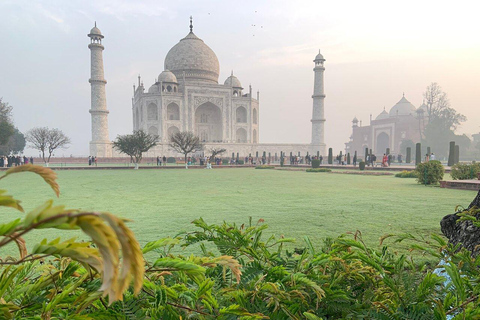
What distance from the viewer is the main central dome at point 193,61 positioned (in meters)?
40.2

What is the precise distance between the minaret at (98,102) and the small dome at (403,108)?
4195cm

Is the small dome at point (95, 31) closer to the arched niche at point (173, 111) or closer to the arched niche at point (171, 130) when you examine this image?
the arched niche at point (173, 111)

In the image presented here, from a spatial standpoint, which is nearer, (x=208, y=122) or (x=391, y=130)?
(x=208, y=122)

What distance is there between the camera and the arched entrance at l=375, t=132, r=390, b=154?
51219 millimetres

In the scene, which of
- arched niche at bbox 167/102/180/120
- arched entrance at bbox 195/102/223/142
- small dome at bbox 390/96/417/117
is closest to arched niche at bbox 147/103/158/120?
arched niche at bbox 167/102/180/120

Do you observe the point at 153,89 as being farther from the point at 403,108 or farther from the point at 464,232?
the point at 464,232

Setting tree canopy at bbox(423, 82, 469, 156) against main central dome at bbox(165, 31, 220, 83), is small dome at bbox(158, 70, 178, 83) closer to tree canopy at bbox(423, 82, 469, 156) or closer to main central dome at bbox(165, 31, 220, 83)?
main central dome at bbox(165, 31, 220, 83)

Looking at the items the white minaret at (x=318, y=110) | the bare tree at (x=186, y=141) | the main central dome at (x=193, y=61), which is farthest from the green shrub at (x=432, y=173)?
the main central dome at (x=193, y=61)

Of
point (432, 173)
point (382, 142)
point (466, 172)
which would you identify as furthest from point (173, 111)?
point (466, 172)

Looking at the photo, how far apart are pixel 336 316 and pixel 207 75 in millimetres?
41710

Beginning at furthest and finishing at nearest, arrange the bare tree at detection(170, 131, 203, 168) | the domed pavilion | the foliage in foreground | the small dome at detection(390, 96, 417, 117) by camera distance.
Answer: the small dome at detection(390, 96, 417, 117) < the domed pavilion < the bare tree at detection(170, 131, 203, 168) < the foliage in foreground

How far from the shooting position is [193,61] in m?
40.2

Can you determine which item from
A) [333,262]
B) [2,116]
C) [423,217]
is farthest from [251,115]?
[333,262]

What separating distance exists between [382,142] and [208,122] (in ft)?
94.8
